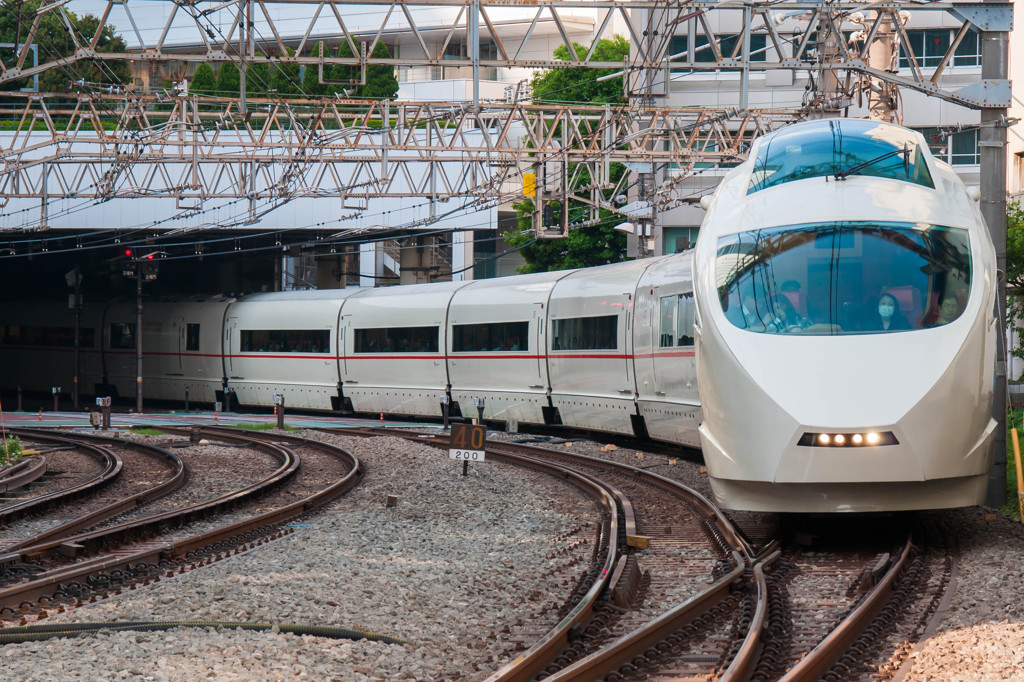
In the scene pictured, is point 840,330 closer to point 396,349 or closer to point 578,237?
point 396,349

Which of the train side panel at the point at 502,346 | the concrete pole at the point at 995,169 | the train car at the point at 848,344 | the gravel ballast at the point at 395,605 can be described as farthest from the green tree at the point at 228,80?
the train car at the point at 848,344

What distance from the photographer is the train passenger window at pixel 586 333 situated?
18859mm

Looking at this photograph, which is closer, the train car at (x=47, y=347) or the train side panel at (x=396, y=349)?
the train side panel at (x=396, y=349)

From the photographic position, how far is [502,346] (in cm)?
2270

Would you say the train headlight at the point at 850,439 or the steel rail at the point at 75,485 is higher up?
the train headlight at the point at 850,439

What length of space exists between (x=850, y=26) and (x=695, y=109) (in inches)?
437

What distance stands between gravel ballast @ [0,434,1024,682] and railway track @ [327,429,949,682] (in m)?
0.32

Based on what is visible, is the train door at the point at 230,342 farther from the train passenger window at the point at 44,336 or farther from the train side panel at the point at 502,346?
the train side panel at the point at 502,346

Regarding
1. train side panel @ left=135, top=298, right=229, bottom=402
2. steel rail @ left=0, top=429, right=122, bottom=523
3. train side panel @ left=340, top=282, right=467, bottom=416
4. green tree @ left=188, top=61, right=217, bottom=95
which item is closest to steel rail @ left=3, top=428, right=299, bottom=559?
steel rail @ left=0, top=429, right=122, bottom=523

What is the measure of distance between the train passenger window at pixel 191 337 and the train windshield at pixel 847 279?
25.1 meters

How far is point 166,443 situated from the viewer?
21250mm

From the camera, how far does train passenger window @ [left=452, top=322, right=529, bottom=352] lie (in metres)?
22.1

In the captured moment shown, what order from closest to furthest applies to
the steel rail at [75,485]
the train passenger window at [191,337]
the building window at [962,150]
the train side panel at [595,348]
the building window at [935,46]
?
1. the steel rail at [75,485]
2. the train side panel at [595,348]
3. the train passenger window at [191,337]
4. the building window at [962,150]
5. the building window at [935,46]

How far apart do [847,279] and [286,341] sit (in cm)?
2222
